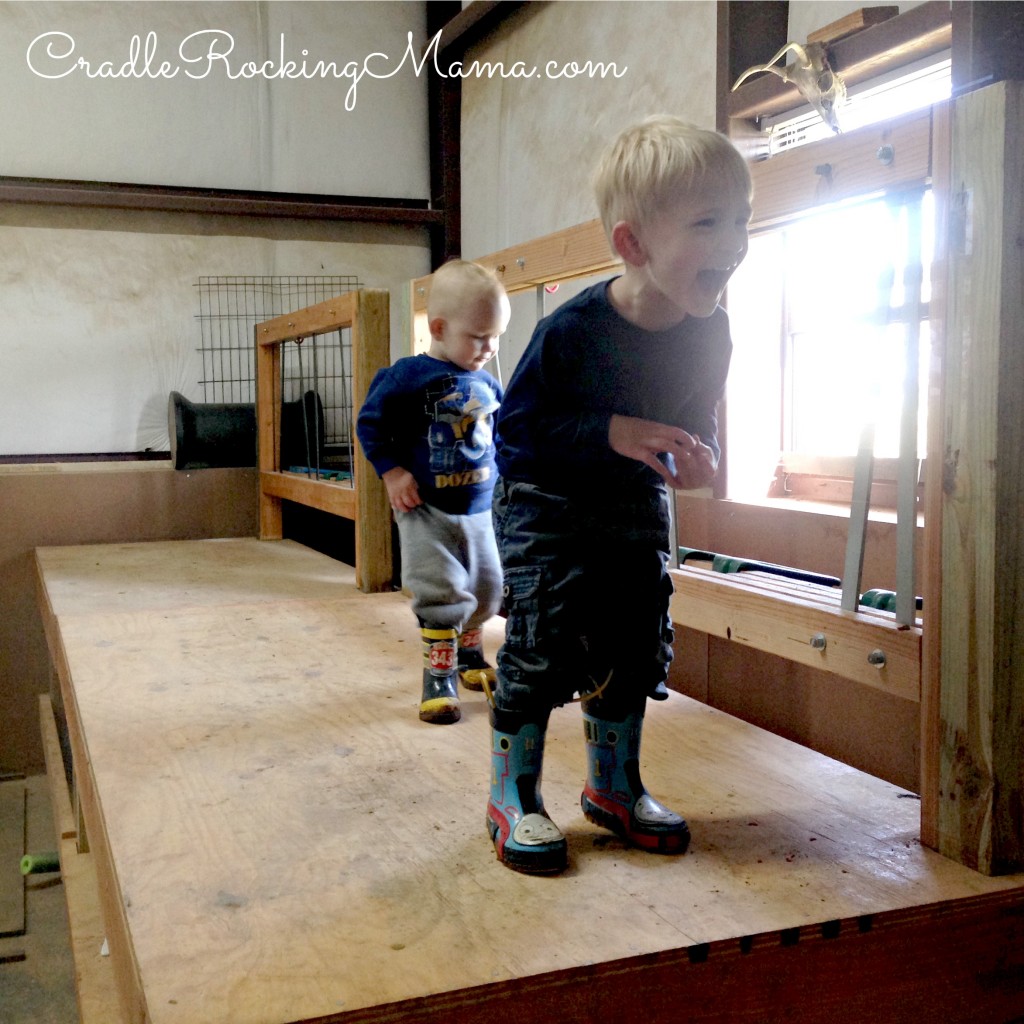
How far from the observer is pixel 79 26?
202 inches

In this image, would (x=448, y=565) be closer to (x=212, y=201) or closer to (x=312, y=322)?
(x=312, y=322)

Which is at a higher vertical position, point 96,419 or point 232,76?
A: point 232,76

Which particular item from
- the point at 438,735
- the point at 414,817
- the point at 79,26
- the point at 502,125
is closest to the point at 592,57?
the point at 502,125

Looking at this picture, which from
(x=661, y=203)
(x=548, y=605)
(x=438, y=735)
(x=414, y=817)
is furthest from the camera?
(x=438, y=735)

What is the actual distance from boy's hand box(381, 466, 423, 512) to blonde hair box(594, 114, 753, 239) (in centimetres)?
86

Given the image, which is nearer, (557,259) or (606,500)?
(606,500)

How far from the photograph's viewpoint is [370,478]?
272 cm

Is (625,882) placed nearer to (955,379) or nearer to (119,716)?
(955,379)

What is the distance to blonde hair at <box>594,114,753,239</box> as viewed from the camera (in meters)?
0.96

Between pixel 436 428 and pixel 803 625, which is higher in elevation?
pixel 436 428

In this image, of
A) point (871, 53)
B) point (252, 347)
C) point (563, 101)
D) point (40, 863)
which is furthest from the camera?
point (252, 347)

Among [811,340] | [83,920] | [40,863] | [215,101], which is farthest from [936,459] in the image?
[215,101]

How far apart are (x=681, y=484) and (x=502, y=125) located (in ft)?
14.8

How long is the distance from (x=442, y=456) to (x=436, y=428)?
0.05 meters
